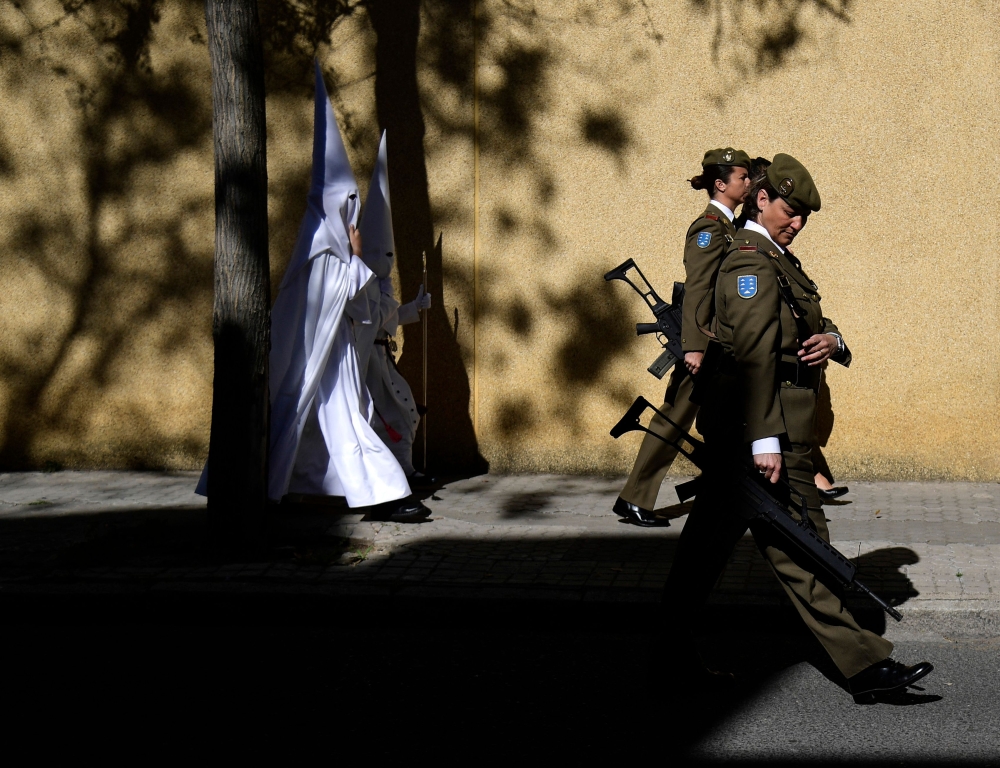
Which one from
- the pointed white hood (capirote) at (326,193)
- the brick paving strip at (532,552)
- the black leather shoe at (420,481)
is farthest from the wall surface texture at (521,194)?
the pointed white hood (capirote) at (326,193)

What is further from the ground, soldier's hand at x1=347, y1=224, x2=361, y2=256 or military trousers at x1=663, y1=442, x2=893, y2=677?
soldier's hand at x1=347, y1=224, x2=361, y2=256

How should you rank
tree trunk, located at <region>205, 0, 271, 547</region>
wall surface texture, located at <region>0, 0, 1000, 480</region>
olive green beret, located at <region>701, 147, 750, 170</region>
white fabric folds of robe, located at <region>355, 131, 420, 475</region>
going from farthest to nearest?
wall surface texture, located at <region>0, 0, 1000, 480</region> → white fabric folds of robe, located at <region>355, 131, 420, 475</region> → olive green beret, located at <region>701, 147, 750, 170</region> → tree trunk, located at <region>205, 0, 271, 547</region>

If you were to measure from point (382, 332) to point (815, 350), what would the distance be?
143 inches

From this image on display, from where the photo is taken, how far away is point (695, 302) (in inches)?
255

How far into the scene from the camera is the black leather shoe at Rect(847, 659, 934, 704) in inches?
164

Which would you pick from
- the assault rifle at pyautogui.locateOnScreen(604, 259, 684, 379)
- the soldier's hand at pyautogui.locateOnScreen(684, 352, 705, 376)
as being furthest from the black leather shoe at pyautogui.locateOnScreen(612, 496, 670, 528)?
the soldier's hand at pyautogui.locateOnScreen(684, 352, 705, 376)

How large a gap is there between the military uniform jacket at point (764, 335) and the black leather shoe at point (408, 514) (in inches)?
117

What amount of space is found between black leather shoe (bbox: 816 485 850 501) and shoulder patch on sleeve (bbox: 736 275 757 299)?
→ 3.65m

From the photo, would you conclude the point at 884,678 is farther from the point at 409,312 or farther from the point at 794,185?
the point at 409,312

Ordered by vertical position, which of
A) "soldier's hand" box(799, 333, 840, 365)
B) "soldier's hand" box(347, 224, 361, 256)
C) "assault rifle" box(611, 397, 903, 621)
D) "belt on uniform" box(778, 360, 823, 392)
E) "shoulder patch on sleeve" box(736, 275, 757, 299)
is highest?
"soldier's hand" box(347, 224, 361, 256)

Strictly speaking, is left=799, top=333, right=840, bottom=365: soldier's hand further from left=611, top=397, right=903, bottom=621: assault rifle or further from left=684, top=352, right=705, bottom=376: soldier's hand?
left=684, top=352, right=705, bottom=376: soldier's hand

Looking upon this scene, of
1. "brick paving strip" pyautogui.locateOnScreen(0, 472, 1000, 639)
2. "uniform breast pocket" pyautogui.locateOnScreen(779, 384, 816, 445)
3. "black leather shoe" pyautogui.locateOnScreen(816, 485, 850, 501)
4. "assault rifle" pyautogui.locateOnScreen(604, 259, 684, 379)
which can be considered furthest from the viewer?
"black leather shoe" pyautogui.locateOnScreen(816, 485, 850, 501)

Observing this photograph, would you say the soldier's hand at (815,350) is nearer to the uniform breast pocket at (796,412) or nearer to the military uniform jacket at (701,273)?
the uniform breast pocket at (796,412)

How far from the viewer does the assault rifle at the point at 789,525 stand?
13.8 feet
